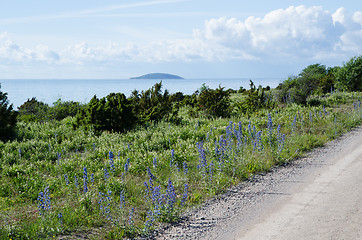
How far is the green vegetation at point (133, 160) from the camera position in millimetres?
5344

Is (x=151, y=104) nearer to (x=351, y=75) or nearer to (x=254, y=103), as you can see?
(x=254, y=103)

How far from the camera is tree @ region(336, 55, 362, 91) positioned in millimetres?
27922

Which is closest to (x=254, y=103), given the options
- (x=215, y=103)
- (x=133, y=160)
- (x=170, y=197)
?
(x=215, y=103)

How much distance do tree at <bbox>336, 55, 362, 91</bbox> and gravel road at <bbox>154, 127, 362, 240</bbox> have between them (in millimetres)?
22931

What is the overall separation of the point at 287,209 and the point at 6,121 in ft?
37.3

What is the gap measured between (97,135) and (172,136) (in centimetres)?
354

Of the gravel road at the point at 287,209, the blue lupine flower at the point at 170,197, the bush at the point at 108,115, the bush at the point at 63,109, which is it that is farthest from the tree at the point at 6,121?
the gravel road at the point at 287,209

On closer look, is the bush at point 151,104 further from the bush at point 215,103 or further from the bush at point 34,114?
the bush at point 34,114

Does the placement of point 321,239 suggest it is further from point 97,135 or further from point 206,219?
point 97,135

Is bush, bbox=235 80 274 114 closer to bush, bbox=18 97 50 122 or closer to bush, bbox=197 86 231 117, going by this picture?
bush, bbox=197 86 231 117

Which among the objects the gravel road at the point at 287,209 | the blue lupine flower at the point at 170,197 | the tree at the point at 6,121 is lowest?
the gravel road at the point at 287,209

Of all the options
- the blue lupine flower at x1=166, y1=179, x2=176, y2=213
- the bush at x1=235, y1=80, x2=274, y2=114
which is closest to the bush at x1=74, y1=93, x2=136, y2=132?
the bush at x1=235, y1=80, x2=274, y2=114

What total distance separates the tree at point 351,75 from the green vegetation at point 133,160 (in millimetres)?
11203

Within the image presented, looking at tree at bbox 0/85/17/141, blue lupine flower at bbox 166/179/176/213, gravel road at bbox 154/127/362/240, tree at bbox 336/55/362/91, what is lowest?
gravel road at bbox 154/127/362/240
